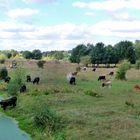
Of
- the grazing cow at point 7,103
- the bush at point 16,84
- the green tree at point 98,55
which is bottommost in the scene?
the grazing cow at point 7,103

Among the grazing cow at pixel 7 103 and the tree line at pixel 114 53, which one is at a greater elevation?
the tree line at pixel 114 53

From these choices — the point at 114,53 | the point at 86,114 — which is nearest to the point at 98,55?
the point at 114,53

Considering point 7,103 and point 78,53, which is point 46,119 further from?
point 78,53

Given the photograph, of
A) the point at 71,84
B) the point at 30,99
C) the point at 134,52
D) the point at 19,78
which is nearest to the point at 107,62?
the point at 134,52

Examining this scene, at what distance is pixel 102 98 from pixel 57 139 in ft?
65.0

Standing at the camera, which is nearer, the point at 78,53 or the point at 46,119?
the point at 46,119

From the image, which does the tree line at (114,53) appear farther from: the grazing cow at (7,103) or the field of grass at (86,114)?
the grazing cow at (7,103)

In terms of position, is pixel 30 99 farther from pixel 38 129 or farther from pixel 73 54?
pixel 73 54

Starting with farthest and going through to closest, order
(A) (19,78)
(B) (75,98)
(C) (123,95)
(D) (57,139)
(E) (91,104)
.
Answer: (A) (19,78) < (C) (123,95) < (B) (75,98) < (E) (91,104) < (D) (57,139)

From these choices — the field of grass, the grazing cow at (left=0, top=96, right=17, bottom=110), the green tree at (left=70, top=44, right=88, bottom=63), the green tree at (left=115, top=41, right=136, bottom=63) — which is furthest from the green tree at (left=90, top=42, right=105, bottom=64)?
the grazing cow at (left=0, top=96, right=17, bottom=110)

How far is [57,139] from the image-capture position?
23.6 m

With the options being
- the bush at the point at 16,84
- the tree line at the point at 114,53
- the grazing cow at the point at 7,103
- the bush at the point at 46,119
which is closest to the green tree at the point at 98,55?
the tree line at the point at 114,53

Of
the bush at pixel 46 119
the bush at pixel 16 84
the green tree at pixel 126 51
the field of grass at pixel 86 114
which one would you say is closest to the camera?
the field of grass at pixel 86 114

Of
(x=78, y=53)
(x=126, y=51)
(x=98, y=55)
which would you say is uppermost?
(x=126, y=51)
